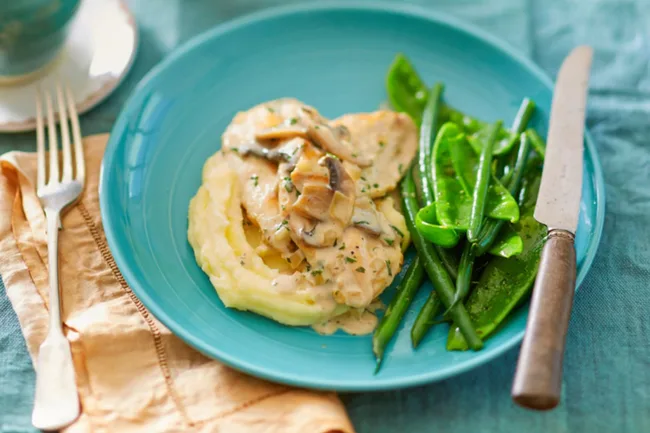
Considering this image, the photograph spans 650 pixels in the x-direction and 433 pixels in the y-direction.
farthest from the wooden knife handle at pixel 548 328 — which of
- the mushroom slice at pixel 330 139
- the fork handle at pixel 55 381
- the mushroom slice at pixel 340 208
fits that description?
the fork handle at pixel 55 381

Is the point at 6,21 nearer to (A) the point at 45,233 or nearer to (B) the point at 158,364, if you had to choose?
(A) the point at 45,233

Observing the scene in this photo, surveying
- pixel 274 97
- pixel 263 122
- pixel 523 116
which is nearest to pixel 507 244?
pixel 523 116

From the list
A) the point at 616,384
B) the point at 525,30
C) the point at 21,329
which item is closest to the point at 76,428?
the point at 21,329

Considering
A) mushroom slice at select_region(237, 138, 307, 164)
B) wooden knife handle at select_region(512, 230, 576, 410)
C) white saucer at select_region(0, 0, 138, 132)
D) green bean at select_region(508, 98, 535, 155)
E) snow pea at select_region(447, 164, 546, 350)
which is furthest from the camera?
white saucer at select_region(0, 0, 138, 132)

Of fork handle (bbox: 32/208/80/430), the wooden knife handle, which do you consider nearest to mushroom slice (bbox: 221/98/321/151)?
fork handle (bbox: 32/208/80/430)

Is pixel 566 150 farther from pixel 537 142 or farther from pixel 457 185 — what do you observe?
pixel 457 185

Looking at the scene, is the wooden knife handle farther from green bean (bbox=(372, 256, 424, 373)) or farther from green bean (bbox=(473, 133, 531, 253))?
green bean (bbox=(372, 256, 424, 373))
